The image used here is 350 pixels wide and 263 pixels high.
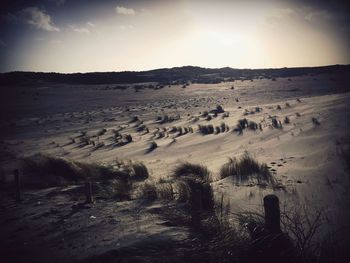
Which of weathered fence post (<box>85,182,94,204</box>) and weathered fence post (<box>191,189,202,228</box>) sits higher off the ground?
weathered fence post (<box>191,189,202,228</box>)

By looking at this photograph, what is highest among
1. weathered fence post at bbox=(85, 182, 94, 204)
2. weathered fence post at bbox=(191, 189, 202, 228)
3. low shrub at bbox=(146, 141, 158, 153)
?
weathered fence post at bbox=(191, 189, 202, 228)

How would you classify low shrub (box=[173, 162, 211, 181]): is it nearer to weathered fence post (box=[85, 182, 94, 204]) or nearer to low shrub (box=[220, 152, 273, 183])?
low shrub (box=[220, 152, 273, 183])

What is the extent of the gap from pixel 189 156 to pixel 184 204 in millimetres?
5158

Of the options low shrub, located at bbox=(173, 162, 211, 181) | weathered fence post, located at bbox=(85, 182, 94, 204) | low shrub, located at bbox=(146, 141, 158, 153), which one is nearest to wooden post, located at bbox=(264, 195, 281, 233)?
weathered fence post, located at bbox=(85, 182, 94, 204)

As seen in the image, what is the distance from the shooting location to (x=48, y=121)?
19.5 meters

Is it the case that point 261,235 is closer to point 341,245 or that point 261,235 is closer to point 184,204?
point 341,245

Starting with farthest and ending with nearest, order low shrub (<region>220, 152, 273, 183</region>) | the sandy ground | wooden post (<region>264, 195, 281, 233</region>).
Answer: low shrub (<region>220, 152, 273, 183</region>), the sandy ground, wooden post (<region>264, 195, 281, 233</region>)

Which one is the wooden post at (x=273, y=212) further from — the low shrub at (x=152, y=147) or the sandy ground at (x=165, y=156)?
the low shrub at (x=152, y=147)

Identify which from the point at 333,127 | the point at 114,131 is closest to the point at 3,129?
the point at 114,131

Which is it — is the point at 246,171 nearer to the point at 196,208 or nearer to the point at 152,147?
the point at 196,208

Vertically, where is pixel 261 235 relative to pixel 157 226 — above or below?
above

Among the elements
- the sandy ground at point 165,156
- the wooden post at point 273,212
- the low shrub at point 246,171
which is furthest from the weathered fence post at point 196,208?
the low shrub at point 246,171

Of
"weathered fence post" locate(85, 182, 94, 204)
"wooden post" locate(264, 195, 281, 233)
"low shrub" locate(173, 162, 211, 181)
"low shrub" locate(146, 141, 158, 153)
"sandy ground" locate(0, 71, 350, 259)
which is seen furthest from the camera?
"low shrub" locate(146, 141, 158, 153)

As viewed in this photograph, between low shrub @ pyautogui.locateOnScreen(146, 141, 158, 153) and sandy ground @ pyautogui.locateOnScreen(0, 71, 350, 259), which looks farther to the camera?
low shrub @ pyautogui.locateOnScreen(146, 141, 158, 153)
